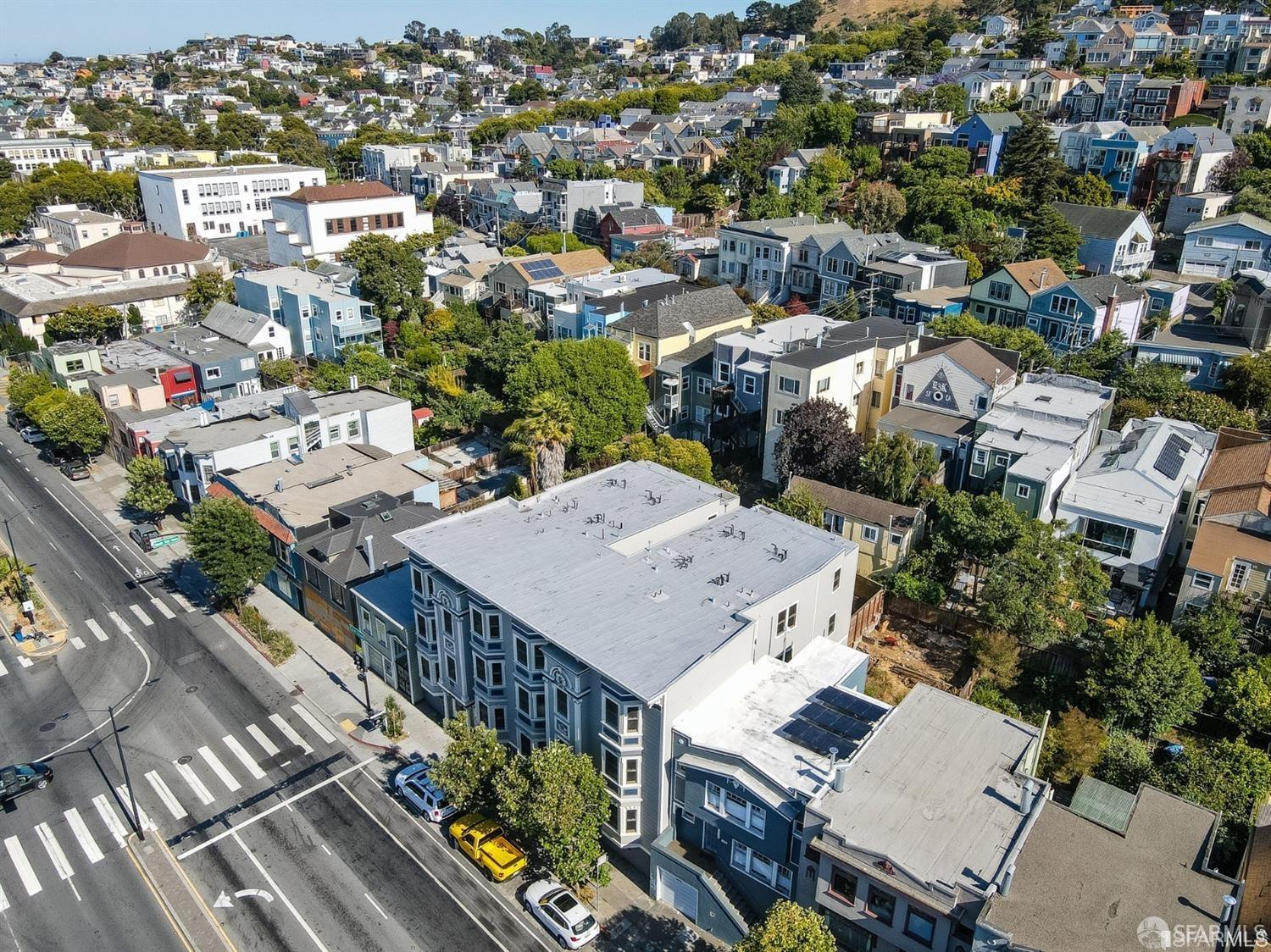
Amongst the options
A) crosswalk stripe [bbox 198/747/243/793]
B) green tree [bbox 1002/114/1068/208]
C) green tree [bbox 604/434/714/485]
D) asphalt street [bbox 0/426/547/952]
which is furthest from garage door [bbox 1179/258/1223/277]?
crosswalk stripe [bbox 198/747/243/793]

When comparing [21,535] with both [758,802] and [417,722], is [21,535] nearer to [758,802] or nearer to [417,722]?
[417,722]

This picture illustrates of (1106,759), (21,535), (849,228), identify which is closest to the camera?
(1106,759)

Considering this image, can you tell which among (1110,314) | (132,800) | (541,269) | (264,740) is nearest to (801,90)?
(541,269)

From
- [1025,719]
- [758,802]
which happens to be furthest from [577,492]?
[1025,719]

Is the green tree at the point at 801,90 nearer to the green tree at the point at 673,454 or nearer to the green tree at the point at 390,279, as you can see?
the green tree at the point at 390,279

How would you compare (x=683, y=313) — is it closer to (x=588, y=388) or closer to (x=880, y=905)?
(x=588, y=388)

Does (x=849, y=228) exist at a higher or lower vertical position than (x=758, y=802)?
higher

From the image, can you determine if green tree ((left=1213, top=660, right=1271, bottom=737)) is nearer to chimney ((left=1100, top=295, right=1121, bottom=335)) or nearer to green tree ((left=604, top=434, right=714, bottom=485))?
green tree ((left=604, top=434, right=714, bottom=485))
